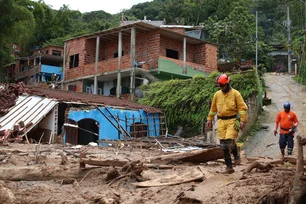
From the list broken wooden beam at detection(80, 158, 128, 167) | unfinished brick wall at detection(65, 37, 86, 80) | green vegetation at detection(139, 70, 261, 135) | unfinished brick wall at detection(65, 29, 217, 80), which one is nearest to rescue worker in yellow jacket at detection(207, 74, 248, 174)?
broken wooden beam at detection(80, 158, 128, 167)

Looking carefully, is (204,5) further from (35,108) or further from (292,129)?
(292,129)

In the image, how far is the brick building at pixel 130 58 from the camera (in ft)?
87.6

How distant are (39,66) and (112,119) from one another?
23661mm

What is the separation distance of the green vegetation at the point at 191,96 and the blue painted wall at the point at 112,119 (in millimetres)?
1241

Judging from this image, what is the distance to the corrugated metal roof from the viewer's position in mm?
15148

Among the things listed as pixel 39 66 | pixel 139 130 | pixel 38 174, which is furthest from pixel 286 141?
pixel 39 66

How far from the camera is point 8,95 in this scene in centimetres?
1742

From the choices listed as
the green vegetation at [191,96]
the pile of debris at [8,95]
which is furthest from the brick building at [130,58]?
the pile of debris at [8,95]

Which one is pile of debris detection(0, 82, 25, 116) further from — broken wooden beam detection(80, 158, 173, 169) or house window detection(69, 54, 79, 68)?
house window detection(69, 54, 79, 68)

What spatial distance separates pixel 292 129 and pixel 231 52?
Answer: 29.4 metres

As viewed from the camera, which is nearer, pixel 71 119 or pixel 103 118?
pixel 71 119

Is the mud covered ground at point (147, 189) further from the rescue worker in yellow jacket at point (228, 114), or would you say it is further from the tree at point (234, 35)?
the tree at point (234, 35)

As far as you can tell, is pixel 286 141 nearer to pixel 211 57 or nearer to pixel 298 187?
pixel 298 187

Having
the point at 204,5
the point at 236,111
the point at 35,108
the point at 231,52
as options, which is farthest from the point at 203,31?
the point at 236,111
